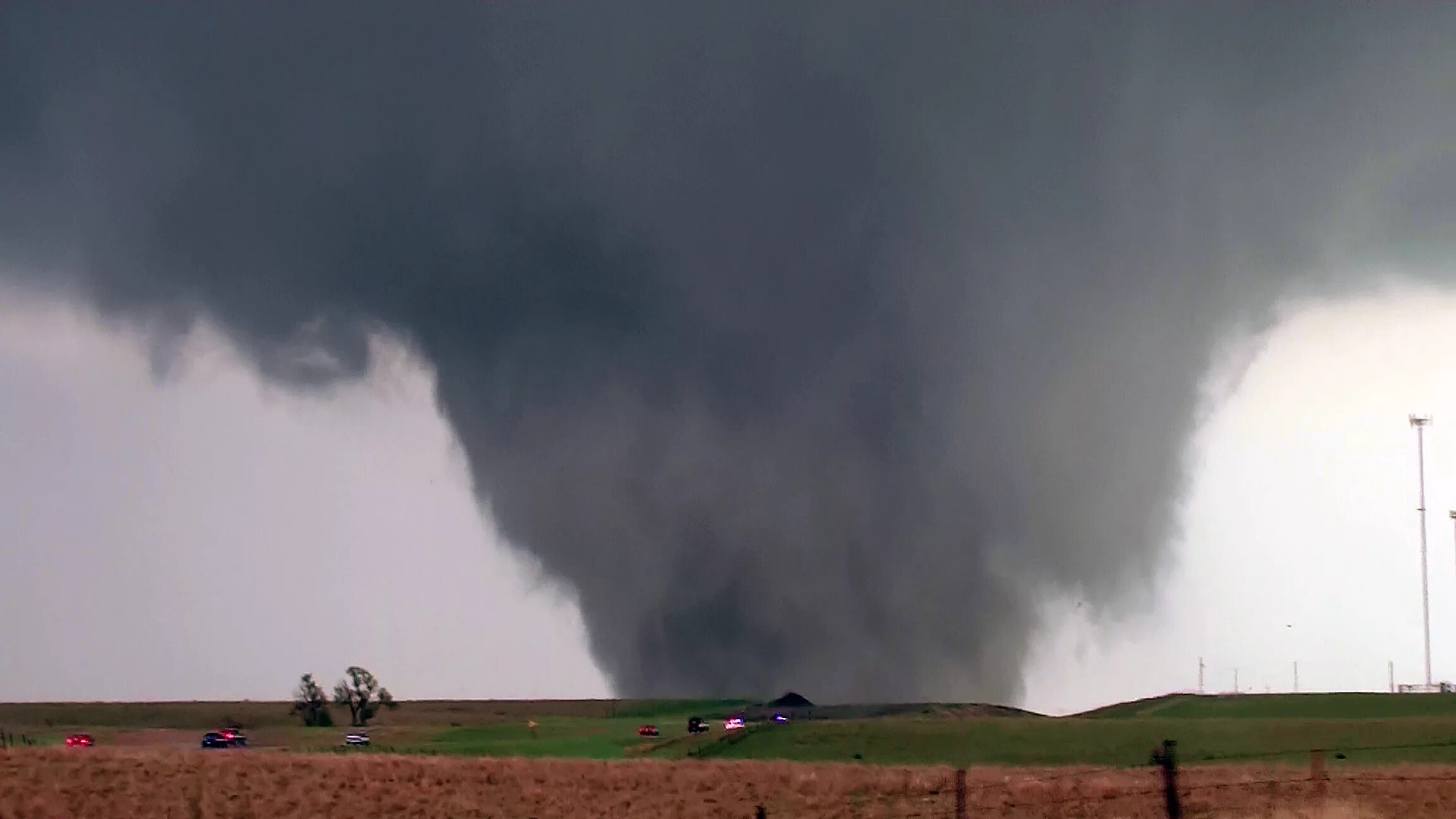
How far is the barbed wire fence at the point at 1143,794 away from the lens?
5378 centimetres

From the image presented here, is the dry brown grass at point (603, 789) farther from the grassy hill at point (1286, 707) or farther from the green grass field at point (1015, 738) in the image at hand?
the grassy hill at point (1286, 707)

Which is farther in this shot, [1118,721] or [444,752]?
[1118,721]

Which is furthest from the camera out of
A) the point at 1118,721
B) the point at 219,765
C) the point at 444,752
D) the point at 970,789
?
the point at 1118,721

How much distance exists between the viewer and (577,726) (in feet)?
479

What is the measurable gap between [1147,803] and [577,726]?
95073 mm

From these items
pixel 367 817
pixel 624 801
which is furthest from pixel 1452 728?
pixel 367 817

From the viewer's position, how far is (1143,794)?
57438mm

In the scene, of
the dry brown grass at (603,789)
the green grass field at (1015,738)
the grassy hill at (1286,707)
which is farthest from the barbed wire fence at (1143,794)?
the grassy hill at (1286,707)

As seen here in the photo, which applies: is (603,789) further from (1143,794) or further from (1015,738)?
(1015,738)

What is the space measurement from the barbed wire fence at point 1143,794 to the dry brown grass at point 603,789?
123 millimetres

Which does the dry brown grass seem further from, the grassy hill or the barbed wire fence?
the grassy hill

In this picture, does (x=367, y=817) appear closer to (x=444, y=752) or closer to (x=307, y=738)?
(x=444, y=752)

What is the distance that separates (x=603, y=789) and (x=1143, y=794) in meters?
22.3

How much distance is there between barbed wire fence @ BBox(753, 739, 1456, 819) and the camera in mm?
53781
